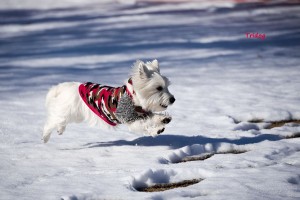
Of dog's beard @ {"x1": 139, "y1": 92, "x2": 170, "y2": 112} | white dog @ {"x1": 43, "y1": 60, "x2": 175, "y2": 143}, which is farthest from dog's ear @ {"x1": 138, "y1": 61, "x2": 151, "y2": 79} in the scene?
dog's beard @ {"x1": 139, "y1": 92, "x2": 170, "y2": 112}

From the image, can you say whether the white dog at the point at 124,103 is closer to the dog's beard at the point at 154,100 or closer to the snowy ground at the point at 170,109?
the dog's beard at the point at 154,100

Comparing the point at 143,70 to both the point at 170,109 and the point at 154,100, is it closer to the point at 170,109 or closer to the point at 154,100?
the point at 154,100

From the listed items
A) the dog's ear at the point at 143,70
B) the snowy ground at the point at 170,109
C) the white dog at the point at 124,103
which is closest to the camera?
the snowy ground at the point at 170,109

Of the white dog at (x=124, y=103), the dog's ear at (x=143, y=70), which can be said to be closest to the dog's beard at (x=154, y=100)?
the white dog at (x=124, y=103)

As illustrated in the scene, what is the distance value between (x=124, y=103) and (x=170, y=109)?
2.37 m

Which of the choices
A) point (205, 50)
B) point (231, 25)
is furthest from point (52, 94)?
point (231, 25)

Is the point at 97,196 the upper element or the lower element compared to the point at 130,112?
lower

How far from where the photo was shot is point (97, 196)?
4074 millimetres

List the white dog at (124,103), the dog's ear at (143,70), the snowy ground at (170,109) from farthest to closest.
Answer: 1. the white dog at (124,103)
2. the dog's ear at (143,70)
3. the snowy ground at (170,109)

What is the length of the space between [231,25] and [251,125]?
10.3 m

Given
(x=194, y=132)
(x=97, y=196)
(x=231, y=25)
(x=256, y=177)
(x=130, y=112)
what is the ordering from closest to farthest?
(x=97, y=196) < (x=256, y=177) < (x=130, y=112) < (x=194, y=132) < (x=231, y=25)

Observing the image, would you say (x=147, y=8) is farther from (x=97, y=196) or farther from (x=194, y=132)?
(x=97, y=196)

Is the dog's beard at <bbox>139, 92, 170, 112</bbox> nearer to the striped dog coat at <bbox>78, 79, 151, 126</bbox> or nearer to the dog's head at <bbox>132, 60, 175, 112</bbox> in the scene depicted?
the dog's head at <bbox>132, 60, 175, 112</bbox>

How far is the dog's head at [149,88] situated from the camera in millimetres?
5270
